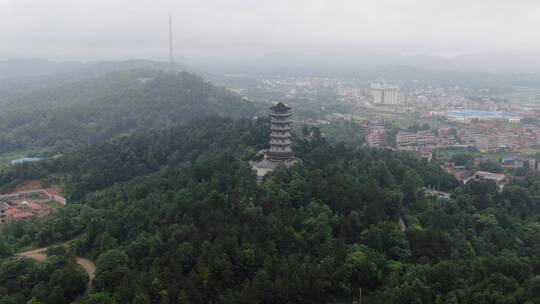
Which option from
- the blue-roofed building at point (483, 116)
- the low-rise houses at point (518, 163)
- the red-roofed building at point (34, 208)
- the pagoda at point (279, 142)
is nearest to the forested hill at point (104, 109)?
the red-roofed building at point (34, 208)

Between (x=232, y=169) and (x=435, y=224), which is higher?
(x=232, y=169)

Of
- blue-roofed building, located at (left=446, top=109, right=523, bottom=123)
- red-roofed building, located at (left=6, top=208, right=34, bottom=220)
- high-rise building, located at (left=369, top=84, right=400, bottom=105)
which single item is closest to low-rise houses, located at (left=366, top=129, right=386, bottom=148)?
blue-roofed building, located at (left=446, top=109, right=523, bottom=123)

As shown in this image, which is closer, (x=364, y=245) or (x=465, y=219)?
(x=364, y=245)

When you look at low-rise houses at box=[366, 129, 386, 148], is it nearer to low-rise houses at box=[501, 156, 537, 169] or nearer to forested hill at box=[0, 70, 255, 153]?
low-rise houses at box=[501, 156, 537, 169]

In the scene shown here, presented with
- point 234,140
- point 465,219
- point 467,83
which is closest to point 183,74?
point 234,140

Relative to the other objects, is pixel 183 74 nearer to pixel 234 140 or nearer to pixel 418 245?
pixel 234 140

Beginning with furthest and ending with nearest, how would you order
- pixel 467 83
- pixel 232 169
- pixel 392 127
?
pixel 467 83
pixel 392 127
pixel 232 169

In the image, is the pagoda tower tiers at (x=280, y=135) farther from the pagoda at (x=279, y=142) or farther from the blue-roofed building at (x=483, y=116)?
the blue-roofed building at (x=483, y=116)
